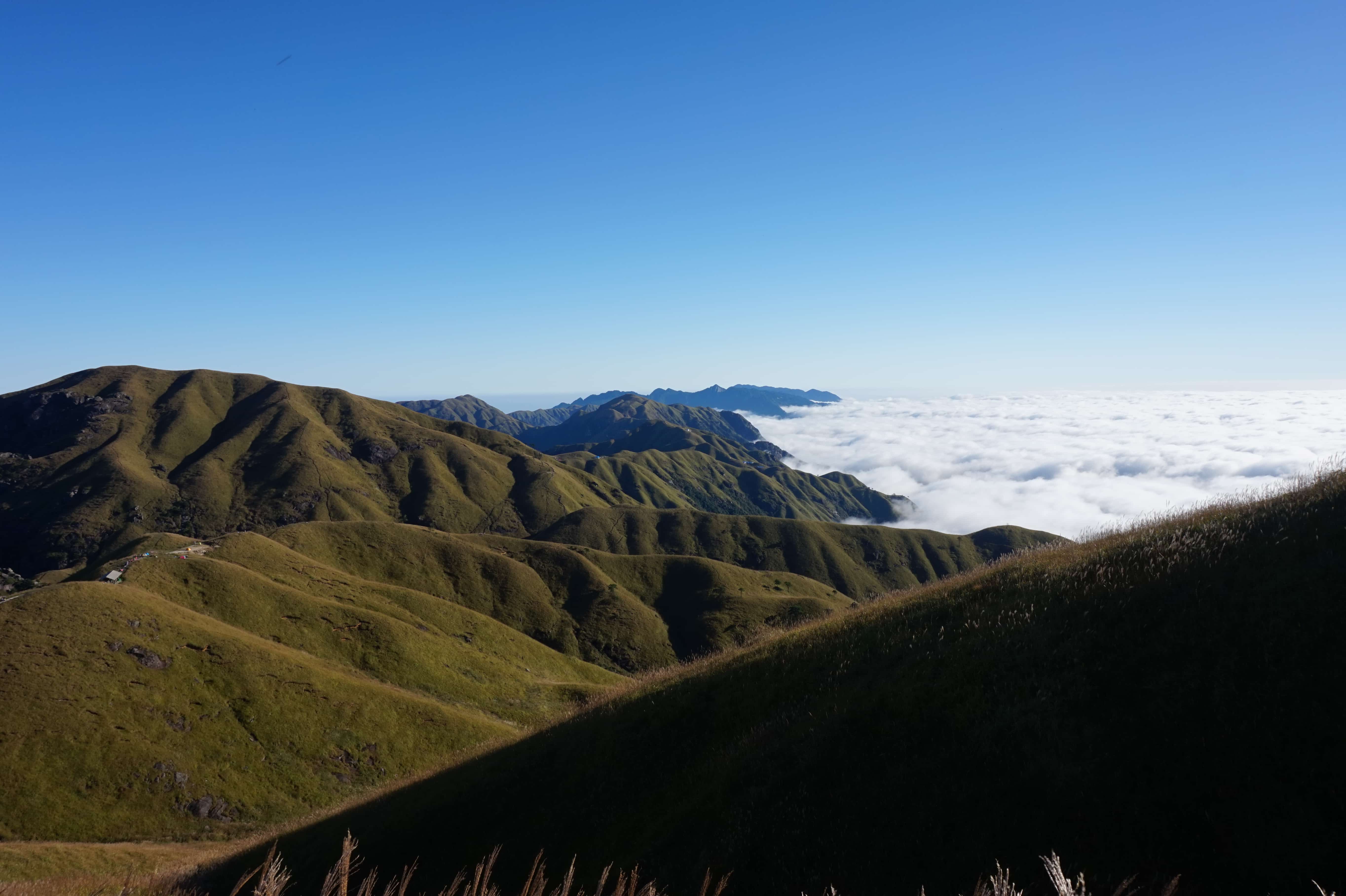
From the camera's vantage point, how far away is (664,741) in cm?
2181

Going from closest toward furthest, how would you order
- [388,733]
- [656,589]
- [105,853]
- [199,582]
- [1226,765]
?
[1226,765] → [105,853] → [388,733] → [199,582] → [656,589]

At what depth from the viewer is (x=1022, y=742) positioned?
1379 centimetres

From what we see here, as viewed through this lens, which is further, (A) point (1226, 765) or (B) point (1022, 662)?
(B) point (1022, 662)

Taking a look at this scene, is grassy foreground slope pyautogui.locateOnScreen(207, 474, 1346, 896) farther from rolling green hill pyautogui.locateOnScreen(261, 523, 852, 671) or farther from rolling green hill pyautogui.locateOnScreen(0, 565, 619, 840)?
rolling green hill pyautogui.locateOnScreen(261, 523, 852, 671)

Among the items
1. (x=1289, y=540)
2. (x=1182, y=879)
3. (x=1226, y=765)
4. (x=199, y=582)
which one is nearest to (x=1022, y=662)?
(x=1226, y=765)

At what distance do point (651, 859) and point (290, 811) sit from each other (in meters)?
70.1

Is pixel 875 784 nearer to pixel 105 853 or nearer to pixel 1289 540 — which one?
pixel 1289 540

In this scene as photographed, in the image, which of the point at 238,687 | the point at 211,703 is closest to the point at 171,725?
the point at 211,703

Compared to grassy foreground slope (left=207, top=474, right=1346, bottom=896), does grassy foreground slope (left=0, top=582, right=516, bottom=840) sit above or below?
below

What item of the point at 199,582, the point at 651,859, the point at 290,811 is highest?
the point at 651,859

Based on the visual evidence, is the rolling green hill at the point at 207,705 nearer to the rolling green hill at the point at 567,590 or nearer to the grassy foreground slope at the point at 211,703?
the grassy foreground slope at the point at 211,703

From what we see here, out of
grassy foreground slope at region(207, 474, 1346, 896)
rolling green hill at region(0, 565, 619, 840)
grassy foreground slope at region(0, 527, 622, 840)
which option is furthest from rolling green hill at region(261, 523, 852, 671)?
grassy foreground slope at region(207, 474, 1346, 896)

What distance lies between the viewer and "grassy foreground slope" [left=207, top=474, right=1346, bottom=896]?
11133 mm

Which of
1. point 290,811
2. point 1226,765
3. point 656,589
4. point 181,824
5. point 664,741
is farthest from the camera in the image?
point 656,589
